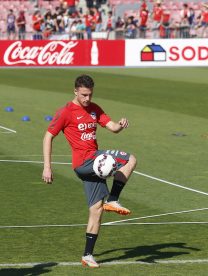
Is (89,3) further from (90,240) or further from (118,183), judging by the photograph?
(90,240)

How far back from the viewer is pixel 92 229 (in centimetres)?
1071

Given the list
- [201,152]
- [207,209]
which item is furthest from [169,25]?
[207,209]

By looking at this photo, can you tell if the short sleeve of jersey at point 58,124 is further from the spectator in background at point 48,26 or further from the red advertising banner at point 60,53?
the spectator in background at point 48,26

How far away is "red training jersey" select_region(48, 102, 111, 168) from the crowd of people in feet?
134

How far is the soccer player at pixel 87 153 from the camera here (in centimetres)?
1064

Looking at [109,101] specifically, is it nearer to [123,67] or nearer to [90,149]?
[123,67]

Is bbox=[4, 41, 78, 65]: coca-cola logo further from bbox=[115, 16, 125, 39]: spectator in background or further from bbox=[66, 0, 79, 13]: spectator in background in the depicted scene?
bbox=[66, 0, 79, 13]: spectator in background

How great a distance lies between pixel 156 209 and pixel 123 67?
35.4 meters

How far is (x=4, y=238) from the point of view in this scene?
491 inches

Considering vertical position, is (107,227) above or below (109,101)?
above

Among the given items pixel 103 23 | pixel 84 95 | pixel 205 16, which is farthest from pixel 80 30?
pixel 84 95

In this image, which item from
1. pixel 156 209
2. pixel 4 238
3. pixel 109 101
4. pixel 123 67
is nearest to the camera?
pixel 4 238

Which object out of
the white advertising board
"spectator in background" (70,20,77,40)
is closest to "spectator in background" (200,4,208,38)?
the white advertising board

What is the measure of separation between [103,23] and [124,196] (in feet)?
133
